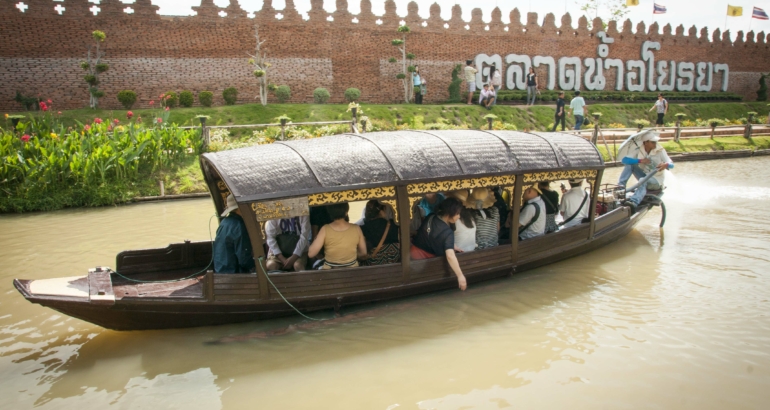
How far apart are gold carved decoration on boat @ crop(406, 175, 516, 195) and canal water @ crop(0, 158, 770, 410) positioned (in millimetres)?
1337

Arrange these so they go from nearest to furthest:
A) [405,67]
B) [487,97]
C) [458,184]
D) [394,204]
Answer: [394,204], [458,184], [487,97], [405,67]

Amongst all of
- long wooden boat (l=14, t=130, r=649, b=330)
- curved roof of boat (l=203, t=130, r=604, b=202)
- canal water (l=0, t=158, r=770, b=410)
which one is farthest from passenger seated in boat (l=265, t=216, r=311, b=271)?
curved roof of boat (l=203, t=130, r=604, b=202)

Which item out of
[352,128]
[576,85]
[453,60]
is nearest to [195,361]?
[352,128]

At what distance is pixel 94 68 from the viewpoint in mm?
19859

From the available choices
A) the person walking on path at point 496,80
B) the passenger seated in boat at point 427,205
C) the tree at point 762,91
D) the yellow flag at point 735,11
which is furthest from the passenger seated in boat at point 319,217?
the tree at point 762,91

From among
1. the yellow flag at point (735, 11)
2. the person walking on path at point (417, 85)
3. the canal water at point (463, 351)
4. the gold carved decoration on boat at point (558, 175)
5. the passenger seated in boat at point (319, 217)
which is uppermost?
the yellow flag at point (735, 11)

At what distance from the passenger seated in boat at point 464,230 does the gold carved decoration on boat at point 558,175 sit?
2.64ft

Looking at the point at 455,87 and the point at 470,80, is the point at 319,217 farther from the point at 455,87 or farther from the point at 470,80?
the point at 455,87

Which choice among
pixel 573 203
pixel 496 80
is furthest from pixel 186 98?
pixel 573 203

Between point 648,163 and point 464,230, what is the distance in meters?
4.85

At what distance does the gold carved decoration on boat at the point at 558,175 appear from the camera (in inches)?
262

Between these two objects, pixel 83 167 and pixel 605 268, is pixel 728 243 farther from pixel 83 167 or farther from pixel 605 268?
pixel 83 167

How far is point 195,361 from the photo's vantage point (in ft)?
16.7

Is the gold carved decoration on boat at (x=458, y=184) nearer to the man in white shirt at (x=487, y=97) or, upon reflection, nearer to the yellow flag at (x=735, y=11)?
the man in white shirt at (x=487, y=97)
